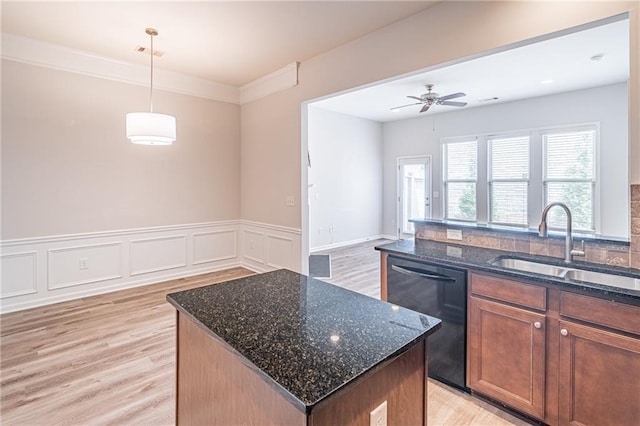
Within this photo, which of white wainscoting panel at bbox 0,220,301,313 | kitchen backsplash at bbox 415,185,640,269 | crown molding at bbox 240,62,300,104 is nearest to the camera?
kitchen backsplash at bbox 415,185,640,269

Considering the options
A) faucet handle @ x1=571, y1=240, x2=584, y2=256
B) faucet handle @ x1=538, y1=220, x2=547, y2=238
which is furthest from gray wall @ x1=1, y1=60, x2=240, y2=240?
faucet handle @ x1=571, y1=240, x2=584, y2=256

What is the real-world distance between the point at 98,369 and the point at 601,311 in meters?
3.28

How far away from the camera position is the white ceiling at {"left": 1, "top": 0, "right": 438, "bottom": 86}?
9.56 ft

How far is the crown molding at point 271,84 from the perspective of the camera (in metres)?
4.34

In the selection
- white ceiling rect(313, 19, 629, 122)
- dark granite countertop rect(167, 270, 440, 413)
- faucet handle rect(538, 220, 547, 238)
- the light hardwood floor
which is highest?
white ceiling rect(313, 19, 629, 122)

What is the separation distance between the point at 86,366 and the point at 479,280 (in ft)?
Answer: 9.67

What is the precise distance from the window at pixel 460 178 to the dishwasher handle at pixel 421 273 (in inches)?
216

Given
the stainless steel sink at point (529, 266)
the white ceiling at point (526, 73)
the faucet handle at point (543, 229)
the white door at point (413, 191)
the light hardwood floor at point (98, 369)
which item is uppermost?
the white ceiling at point (526, 73)

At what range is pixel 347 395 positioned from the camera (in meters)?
0.86

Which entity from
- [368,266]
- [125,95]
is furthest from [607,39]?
[125,95]

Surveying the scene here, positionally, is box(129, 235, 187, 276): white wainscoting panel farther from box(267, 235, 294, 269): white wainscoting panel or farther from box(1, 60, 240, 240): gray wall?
box(267, 235, 294, 269): white wainscoting panel

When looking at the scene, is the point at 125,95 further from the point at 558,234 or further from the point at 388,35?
the point at 558,234

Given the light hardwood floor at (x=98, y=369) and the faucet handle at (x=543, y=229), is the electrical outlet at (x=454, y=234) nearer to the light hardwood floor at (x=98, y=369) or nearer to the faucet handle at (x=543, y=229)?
the faucet handle at (x=543, y=229)

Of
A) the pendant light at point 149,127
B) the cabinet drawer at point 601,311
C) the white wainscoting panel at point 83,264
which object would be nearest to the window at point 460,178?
the cabinet drawer at point 601,311
